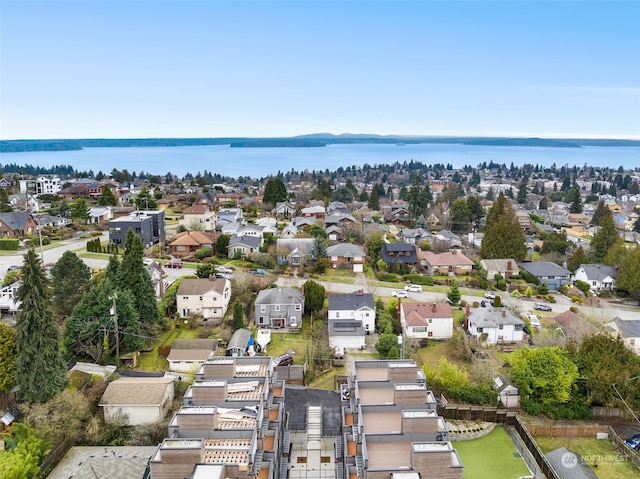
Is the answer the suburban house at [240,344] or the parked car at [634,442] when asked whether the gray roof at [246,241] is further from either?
the parked car at [634,442]

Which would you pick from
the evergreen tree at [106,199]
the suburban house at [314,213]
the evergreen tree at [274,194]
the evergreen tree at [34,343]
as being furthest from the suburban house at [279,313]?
the evergreen tree at [106,199]

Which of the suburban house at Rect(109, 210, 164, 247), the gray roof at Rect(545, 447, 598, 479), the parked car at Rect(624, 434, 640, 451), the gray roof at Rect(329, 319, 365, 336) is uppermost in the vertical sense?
the suburban house at Rect(109, 210, 164, 247)

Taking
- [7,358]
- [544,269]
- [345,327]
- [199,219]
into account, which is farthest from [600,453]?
[199,219]

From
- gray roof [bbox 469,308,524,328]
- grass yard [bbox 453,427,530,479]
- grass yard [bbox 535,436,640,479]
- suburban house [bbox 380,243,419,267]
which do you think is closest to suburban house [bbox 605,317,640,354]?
gray roof [bbox 469,308,524,328]

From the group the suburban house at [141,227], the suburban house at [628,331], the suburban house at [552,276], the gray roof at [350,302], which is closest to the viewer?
the suburban house at [628,331]

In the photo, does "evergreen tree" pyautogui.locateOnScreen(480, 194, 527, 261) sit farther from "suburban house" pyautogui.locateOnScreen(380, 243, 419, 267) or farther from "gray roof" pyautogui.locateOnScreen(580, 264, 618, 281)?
"suburban house" pyautogui.locateOnScreen(380, 243, 419, 267)

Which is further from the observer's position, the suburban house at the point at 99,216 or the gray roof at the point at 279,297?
the suburban house at the point at 99,216
